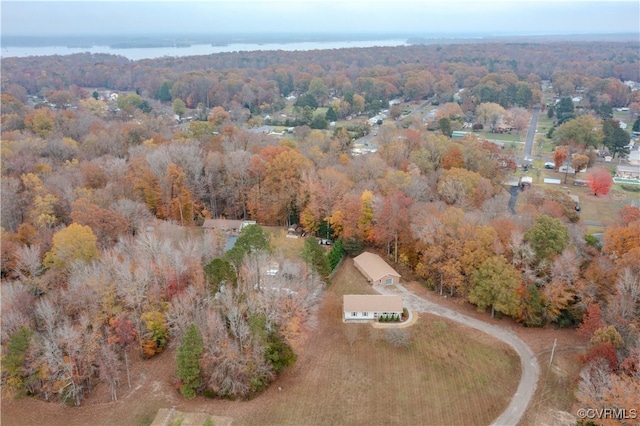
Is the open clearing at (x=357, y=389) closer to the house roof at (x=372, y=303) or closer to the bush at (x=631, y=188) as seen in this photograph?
the house roof at (x=372, y=303)

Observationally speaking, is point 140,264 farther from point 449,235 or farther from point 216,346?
point 449,235

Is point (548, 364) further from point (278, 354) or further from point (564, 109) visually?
point (564, 109)

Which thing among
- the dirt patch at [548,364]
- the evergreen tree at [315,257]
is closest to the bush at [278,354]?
the evergreen tree at [315,257]

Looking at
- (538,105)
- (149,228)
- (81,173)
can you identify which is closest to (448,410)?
(149,228)

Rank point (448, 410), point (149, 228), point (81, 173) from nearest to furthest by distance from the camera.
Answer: point (448, 410)
point (149, 228)
point (81, 173)

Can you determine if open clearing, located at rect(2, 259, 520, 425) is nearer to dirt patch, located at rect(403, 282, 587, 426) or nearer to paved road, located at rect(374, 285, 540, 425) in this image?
paved road, located at rect(374, 285, 540, 425)

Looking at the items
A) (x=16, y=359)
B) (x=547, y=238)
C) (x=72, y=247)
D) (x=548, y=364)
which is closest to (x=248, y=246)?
(x=72, y=247)

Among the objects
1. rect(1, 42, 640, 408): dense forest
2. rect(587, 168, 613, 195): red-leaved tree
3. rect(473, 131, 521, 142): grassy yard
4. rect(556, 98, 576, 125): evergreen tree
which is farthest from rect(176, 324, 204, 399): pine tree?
rect(556, 98, 576, 125): evergreen tree

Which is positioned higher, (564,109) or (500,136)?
(564,109)
